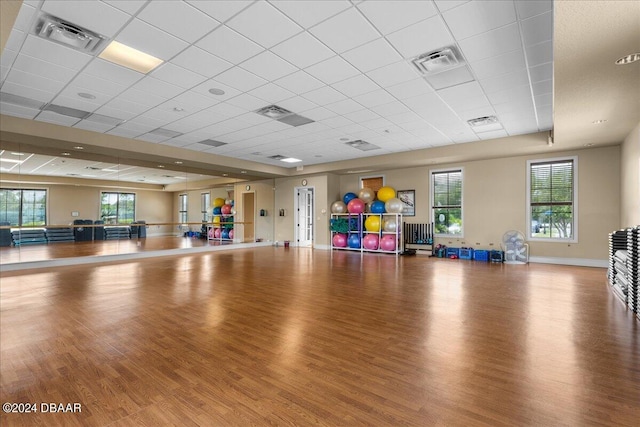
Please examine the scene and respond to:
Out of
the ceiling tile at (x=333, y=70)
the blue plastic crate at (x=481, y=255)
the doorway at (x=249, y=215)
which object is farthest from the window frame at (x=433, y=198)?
the doorway at (x=249, y=215)

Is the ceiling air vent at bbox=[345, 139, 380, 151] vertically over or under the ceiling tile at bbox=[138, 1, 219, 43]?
under

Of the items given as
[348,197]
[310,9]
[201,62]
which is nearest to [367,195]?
[348,197]

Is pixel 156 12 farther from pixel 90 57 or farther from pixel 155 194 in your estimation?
pixel 155 194

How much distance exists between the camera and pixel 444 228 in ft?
31.4

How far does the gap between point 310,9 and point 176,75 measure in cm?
240

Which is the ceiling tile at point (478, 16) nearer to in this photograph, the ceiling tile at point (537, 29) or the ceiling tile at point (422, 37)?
the ceiling tile at point (422, 37)

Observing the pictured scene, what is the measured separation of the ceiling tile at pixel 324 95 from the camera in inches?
192

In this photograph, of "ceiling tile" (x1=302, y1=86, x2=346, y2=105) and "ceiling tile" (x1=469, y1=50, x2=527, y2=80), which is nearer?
"ceiling tile" (x1=469, y1=50, x2=527, y2=80)

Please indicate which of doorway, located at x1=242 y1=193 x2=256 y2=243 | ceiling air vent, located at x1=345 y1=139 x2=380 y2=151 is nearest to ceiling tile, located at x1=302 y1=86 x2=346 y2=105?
ceiling air vent, located at x1=345 y1=139 x2=380 y2=151

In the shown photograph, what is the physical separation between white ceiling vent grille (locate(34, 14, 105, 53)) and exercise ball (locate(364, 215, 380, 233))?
27.7 feet

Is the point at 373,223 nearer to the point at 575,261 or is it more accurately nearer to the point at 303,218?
the point at 303,218

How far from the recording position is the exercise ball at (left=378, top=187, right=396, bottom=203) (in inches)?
404

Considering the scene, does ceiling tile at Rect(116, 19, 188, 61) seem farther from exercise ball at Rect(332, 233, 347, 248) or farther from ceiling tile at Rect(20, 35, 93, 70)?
exercise ball at Rect(332, 233, 347, 248)

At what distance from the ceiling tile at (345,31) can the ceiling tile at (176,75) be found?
2003 millimetres
